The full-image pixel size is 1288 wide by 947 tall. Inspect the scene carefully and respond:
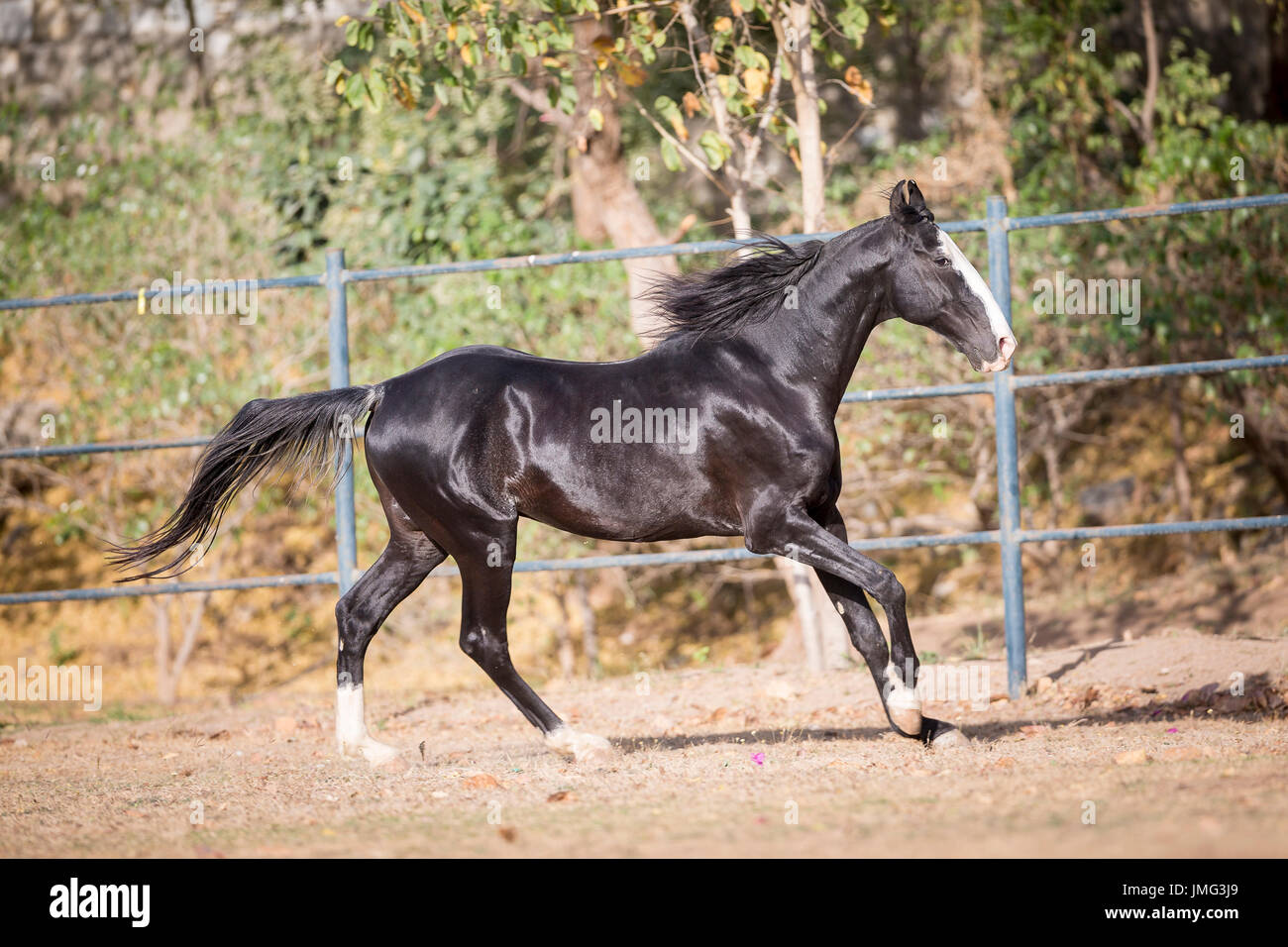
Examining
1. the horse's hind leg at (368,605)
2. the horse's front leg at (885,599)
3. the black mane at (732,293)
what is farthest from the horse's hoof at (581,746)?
the black mane at (732,293)

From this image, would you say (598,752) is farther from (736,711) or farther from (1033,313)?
(1033,313)

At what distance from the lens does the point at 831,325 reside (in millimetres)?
4781

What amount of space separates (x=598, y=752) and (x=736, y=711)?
4.49ft

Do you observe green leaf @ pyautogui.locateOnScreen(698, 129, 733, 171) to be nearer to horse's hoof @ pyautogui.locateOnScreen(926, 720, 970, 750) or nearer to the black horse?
the black horse

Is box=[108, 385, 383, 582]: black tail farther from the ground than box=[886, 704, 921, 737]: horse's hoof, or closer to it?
farther from the ground

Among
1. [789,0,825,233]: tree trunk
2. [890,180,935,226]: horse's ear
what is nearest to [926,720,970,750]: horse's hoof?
[890,180,935,226]: horse's ear

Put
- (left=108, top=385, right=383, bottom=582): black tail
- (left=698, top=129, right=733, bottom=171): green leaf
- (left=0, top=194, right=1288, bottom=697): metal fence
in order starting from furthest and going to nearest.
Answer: (left=698, top=129, right=733, bottom=171): green leaf
(left=0, top=194, right=1288, bottom=697): metal fence
(left=108, top=385, right=383, bottom=582): black tail

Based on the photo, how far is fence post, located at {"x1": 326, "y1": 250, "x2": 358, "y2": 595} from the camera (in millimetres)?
6027

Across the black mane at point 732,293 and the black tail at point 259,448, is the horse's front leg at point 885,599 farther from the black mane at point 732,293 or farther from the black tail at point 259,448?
the black tail at point 259,448

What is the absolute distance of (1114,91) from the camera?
934 centimetres

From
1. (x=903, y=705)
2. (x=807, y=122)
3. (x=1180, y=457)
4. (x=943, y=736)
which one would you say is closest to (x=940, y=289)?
(x=903, y=705)

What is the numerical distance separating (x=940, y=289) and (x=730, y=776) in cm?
187

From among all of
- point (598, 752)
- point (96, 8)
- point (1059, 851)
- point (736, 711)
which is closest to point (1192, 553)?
point (736, 711)

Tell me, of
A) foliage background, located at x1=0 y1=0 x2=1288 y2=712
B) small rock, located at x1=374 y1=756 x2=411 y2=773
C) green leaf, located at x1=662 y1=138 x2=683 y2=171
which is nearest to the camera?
small rock, located at x1=374 y1=756 x2=411 y2=773
